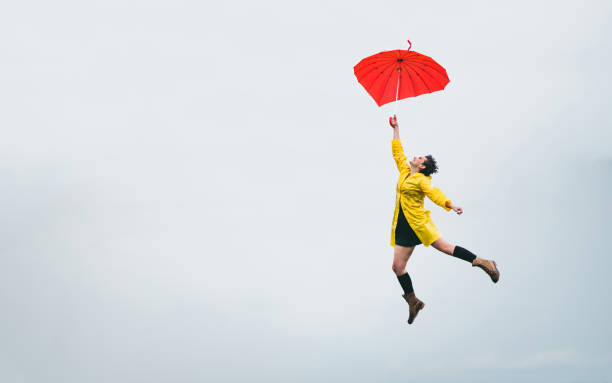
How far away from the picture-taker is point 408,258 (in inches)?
539

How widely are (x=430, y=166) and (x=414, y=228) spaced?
3.67ft

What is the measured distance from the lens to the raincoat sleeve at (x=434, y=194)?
12.4 m

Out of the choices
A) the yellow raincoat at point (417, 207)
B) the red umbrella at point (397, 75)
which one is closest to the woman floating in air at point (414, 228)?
the yellow raincoat at point (417, 207)

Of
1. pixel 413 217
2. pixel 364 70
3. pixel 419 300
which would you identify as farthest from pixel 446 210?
pixel 364 70

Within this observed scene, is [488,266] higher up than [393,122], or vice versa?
[393,122]

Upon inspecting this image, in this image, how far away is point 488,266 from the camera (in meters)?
13.1

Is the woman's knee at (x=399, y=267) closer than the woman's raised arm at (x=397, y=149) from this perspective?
Yes

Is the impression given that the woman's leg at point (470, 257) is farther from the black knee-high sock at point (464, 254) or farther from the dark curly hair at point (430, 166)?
the dark curly hair at point (430, 166)

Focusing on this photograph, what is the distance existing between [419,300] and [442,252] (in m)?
1.02

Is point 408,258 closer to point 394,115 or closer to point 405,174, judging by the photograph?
point 405,174

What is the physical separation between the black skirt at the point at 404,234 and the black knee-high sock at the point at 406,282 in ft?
1.99

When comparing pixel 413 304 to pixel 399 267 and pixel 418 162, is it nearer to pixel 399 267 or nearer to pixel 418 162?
pixel 399 267

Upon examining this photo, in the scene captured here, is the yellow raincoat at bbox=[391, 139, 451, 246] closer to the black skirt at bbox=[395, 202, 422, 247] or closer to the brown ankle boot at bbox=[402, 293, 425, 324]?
the black skirt at bbox=[395, 202, 422, 247]

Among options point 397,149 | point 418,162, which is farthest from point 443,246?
point 397,149
